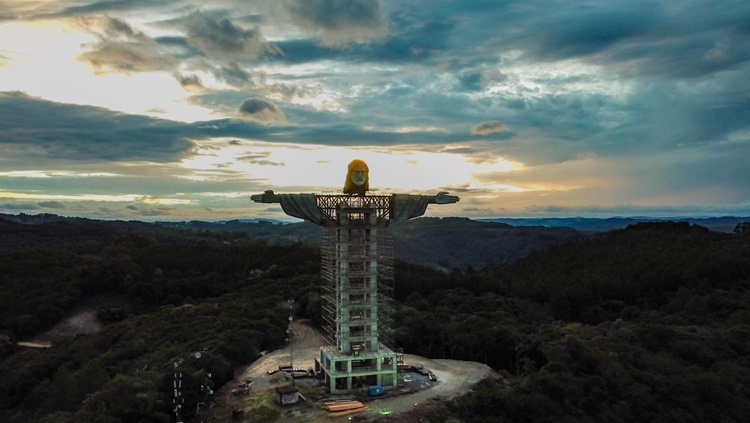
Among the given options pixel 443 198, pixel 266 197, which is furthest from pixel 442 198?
pixel 266 197

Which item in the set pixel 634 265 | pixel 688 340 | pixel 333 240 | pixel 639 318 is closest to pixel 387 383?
pixel 333 240

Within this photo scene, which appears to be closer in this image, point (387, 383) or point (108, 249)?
point (387, 383)

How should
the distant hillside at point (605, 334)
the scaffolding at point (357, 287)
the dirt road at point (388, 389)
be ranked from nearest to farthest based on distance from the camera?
the dirt road at point (388, 389), the distant hillside at point (605, 334), the scaffolding at point (357, 287)

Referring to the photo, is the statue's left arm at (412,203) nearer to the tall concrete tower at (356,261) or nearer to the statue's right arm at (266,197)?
the tall concrete tower at (356,261)

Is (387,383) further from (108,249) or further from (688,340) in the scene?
(108,249)

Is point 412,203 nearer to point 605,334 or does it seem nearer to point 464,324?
point 464,324

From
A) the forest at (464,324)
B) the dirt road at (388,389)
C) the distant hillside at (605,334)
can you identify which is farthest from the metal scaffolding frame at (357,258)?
the forest at (464,324)

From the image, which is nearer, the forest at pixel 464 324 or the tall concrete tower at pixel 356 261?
the forest at pixel 464 324
